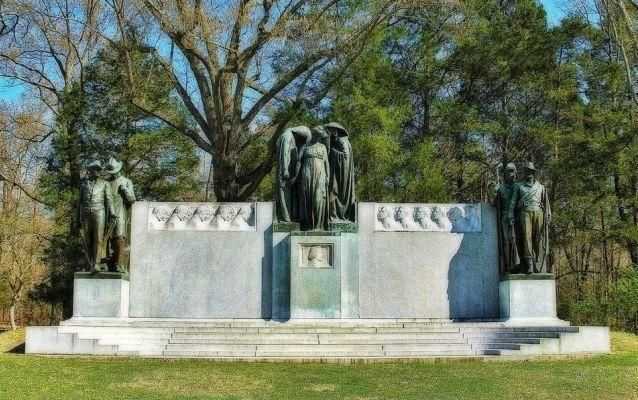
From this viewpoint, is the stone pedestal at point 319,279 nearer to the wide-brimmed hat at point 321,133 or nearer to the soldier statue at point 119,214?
the wide-brimmed hat at point 321,133

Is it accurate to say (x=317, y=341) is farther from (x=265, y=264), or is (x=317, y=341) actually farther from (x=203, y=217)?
(x=203, y=217)

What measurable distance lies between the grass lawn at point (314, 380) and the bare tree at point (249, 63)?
1168 cm

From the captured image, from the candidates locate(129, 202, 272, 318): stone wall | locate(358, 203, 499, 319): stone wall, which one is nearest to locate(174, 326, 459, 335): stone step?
locate(129, 202, 272, 318): stone wall

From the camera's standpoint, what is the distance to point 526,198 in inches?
533

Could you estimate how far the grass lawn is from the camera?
8031 millimetres

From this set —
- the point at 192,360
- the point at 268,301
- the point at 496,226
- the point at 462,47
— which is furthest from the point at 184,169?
the point at 192,360

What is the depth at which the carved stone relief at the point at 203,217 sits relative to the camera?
14.2m

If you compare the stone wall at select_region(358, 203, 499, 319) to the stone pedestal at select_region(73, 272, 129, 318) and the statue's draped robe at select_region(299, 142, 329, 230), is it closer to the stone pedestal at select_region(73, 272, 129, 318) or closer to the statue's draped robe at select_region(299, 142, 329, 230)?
the statue's draped robe at select_region(299, 142, 329, 230)

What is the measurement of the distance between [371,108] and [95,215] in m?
11.5

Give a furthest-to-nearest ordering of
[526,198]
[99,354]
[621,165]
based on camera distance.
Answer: [621,165]
[526,198]
[99,354]

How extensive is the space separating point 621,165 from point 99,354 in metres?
17.4

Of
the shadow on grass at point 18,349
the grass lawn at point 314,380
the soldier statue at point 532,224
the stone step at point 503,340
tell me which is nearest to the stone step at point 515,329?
the stone step at point 503,340

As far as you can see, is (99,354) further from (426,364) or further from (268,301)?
(426,364)

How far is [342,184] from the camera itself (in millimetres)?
14078
